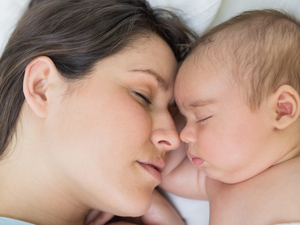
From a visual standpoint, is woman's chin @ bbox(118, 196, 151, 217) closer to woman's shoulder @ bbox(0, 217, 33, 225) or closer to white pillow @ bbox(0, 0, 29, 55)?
woman's shoulder @ bbox(0, 217, 33, 225)

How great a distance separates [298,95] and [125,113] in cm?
66

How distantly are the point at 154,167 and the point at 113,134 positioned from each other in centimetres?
33

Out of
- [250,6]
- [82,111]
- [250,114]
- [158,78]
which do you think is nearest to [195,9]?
[250,6]

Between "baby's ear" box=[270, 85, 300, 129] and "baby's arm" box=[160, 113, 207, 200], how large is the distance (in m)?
0.52

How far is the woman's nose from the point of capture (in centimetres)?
115

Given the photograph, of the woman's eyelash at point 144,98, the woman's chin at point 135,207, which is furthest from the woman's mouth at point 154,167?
the woman's eyelash at point 144,98

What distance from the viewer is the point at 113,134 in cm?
103

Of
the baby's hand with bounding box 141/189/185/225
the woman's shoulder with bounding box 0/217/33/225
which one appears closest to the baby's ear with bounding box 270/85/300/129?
the baby's hand with bounding box 141/189/185/225

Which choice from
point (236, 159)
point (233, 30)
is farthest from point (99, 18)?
point (236, 159)

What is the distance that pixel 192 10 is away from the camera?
1.46 m

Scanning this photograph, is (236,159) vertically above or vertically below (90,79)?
below

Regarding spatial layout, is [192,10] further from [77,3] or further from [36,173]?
[36,173]

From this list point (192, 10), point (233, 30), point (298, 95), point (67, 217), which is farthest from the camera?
point (192, 10)

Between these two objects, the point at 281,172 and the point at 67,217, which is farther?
the point at 67,217
